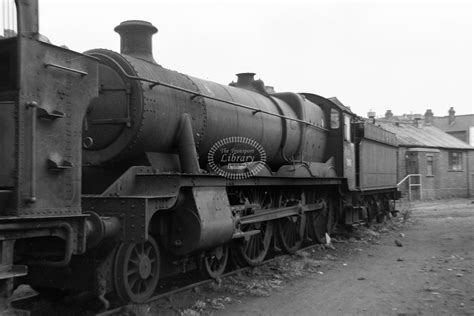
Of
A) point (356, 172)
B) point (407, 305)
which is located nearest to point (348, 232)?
point (356, 172)

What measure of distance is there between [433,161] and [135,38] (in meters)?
32.0

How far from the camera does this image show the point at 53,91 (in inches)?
172

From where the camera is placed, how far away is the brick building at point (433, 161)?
33688 mm

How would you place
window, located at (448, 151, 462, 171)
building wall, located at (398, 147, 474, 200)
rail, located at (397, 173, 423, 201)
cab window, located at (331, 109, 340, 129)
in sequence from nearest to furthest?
1. cab window, located at (331, 109, 340, 129)
2. rail, located at (397, 173, 423, 201)
3. building wall, located at (398, 147, 474, 200)
4. window, located at (448, 151, 462, 171)

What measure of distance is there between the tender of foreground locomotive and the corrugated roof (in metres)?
25.7

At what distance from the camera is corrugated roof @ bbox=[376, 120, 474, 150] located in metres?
34.7

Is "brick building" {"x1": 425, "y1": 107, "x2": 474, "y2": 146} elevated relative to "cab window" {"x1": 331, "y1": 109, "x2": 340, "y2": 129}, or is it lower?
elevated

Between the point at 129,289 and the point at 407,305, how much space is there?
11.4 ft

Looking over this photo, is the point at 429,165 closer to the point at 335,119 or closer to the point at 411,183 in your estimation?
the point at 411,183

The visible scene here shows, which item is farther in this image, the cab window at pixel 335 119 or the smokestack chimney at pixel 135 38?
the cab window at pixel 335 119

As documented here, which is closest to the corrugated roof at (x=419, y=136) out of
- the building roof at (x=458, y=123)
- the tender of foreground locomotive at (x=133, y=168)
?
the building roof at (x=458, y=123)

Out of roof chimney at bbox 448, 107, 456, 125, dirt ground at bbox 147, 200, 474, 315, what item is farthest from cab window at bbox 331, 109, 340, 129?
roof chimney at bbox 448, 107, 456, 125

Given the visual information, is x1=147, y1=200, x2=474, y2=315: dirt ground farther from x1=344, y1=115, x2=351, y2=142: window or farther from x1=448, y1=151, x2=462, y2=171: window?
x1=448, y1=151, x2=462, y2=171: window

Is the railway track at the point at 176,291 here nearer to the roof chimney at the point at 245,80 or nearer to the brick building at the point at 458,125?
the roof chimney at the point at 245,80
